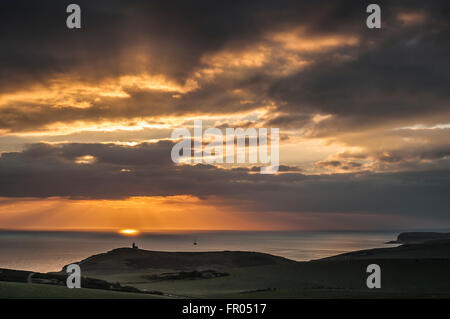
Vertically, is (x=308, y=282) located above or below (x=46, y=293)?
below

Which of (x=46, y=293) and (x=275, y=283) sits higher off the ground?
(x=46, y=293)

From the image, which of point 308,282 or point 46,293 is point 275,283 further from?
point 46,293

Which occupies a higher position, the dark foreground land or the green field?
the green field

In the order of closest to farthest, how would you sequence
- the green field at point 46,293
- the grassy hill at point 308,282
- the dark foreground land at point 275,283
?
the green field at point 46,293
the dark foreground land at point 275,283
the grassy hill at point 308,282

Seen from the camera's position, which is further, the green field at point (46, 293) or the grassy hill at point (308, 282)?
the grassy hill at point (308, 282)

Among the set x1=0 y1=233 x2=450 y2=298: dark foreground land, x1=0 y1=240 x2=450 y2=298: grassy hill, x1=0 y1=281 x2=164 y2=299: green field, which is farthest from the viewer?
x1=0 y1=240 x2=450 y2=298: grassy hill

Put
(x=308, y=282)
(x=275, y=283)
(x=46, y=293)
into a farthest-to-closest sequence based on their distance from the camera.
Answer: (x=308, y=282), (x=275, y=283), (x=46, y=293)

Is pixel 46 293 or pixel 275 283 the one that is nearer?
pixel 46 293

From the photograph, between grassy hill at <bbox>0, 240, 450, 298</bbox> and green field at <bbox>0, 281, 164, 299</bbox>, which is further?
grassy hill at <bbox>0, 240, 450, 298</bbox>

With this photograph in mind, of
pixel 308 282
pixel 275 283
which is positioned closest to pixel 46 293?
pixel 275 283

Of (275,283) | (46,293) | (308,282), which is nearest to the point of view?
(46,293)

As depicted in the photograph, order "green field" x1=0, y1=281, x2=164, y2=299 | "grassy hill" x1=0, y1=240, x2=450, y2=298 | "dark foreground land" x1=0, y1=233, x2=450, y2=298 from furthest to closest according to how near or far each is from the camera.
Result: "grassy hill" x1=0, y1=240, x2=450, y2=298, "dark foreground land" x1=0, y1=233, x2=450, y2=298, "green field" x1=0, y1=281, x2=164, y2=299
